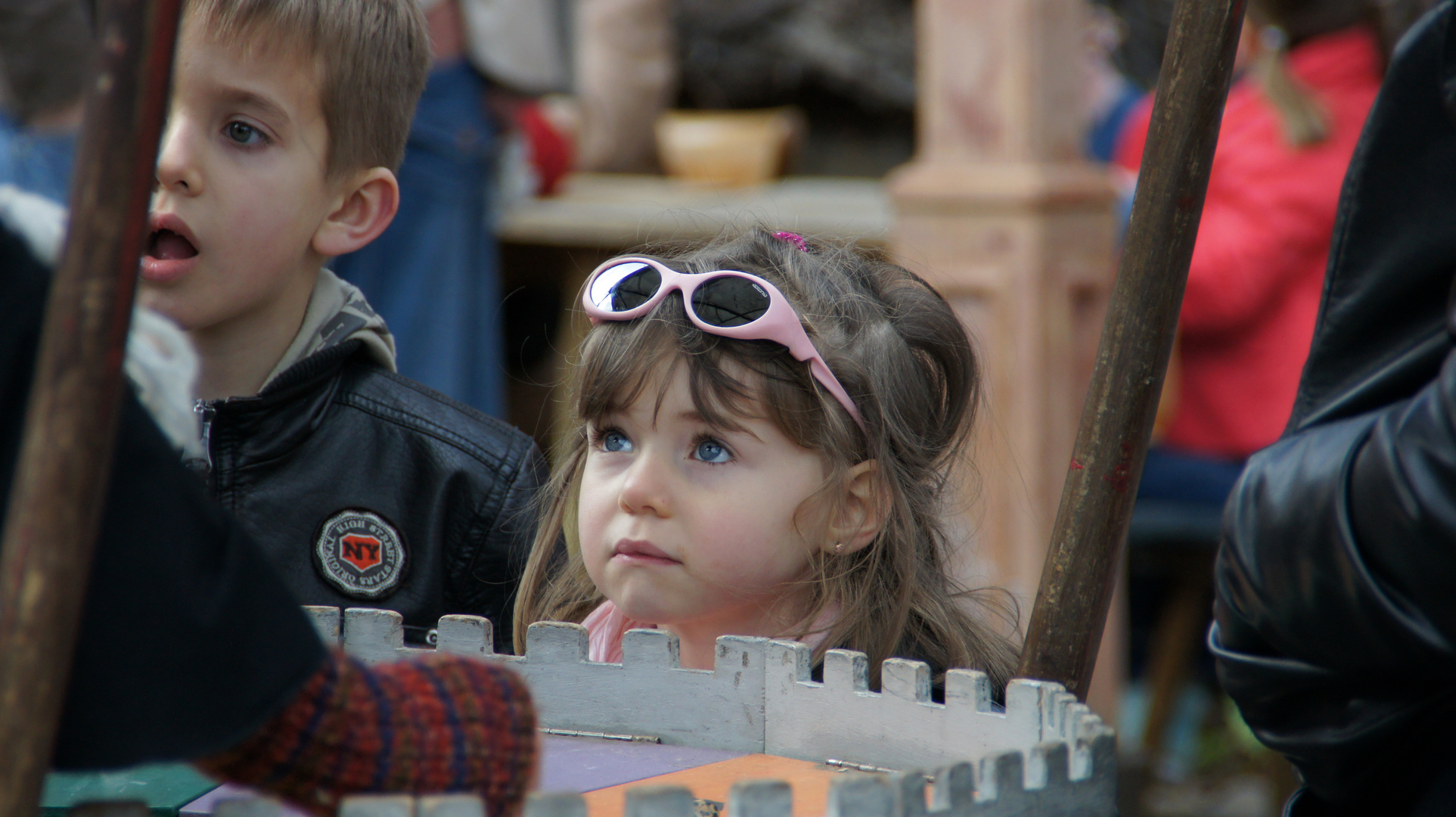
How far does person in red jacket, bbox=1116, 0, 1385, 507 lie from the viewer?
10.4ft

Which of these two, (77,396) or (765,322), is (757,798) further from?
(765,322)

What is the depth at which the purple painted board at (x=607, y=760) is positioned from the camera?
0.97m

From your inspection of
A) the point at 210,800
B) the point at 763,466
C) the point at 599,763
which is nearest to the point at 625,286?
the point at 763,466

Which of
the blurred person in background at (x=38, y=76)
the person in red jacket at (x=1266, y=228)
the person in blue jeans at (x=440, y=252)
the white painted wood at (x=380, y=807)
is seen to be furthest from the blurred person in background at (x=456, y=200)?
the white painted wood at (x=380, y=807)

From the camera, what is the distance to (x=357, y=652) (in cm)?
112

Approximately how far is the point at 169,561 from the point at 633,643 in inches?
18.1

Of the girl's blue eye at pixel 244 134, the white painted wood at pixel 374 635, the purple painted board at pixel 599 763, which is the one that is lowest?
the purple painted board at pixel 599 763

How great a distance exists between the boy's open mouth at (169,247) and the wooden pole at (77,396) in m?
0.85

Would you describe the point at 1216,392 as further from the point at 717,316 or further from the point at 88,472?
the point at 88,472

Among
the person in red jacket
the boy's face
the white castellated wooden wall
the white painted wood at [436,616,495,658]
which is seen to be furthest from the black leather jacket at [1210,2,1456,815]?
the person in red jacket

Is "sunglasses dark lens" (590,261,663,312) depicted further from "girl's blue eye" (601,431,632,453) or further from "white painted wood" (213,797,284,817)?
"white painted wood" (213,797,284,817)

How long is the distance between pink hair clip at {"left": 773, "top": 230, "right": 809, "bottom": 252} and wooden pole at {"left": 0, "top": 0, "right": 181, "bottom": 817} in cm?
94

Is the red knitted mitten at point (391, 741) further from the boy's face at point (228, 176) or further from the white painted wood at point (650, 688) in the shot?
the boy's face at point (228, 176)

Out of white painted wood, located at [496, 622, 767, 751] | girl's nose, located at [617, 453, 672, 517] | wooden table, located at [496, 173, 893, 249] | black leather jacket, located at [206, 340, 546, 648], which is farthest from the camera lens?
wooden table, located at [496, 173, 893, 249]
